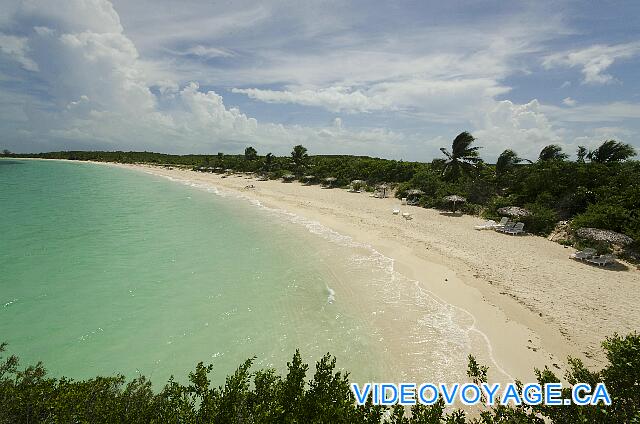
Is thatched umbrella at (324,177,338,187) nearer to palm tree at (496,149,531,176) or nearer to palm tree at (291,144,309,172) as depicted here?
palm tree at (291,144,309,172)

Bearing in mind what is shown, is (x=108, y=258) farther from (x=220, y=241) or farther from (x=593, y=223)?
(x=593, y=223)

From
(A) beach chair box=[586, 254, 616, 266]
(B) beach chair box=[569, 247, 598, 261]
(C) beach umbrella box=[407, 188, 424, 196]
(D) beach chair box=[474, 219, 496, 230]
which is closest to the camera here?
(A) beach chair box=[586, 254, 616, 266]

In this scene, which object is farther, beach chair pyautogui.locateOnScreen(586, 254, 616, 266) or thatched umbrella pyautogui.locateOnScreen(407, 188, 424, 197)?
thatched umbrella pyautogui.locateOnScreen(407, 188, 424, 197)

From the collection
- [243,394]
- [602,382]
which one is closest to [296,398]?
[243,394]

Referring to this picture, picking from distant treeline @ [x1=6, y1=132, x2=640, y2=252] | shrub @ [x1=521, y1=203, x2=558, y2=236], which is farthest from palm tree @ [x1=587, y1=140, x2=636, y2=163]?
shrub @ [x1=521, y1=203, x2=558, y2=236]

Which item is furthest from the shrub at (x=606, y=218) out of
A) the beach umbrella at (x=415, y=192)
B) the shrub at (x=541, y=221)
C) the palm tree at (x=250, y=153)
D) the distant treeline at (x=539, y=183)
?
the palm tree at (x=250, y=153)

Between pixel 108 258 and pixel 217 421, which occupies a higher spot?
pixel 217 421
